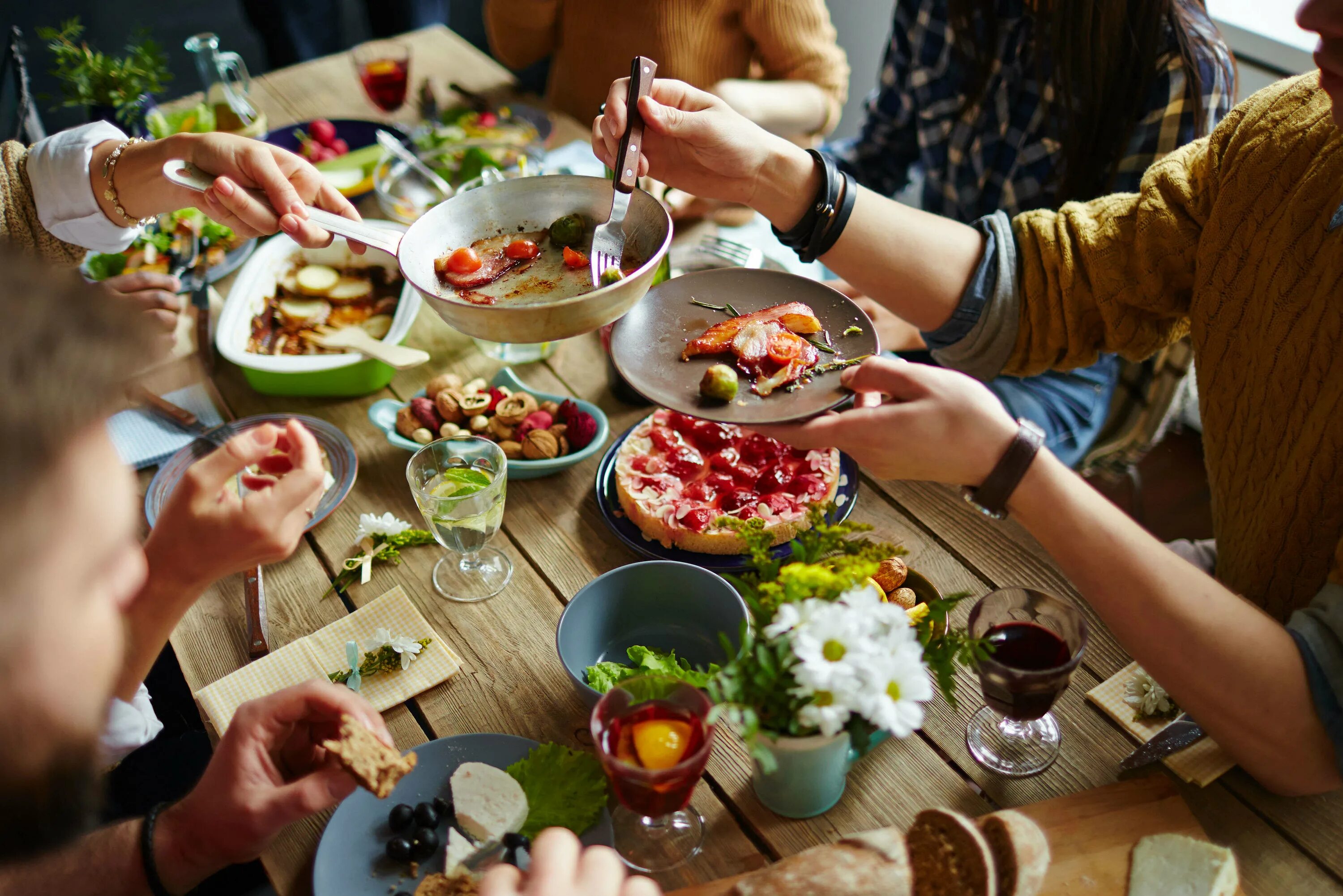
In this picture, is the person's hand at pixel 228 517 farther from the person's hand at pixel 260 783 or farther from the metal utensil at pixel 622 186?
the metal utensil at pixel 622 186

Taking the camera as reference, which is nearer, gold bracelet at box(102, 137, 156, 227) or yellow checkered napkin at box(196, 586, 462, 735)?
yellow checkered napkin at box(196, 586, 462, 735)

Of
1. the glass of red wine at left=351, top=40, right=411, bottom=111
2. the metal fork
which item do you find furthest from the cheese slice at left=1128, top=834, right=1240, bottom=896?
the glass of red wine at left=351, top=40, right=411, bottom=111

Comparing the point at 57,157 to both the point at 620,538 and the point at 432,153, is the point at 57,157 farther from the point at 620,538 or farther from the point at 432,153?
the point at 620,538

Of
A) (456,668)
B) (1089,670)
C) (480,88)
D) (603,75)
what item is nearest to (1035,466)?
(1089,670)

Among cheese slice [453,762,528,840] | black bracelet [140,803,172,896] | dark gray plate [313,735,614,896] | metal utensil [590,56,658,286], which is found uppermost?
metal utensil [590,56,658,286]

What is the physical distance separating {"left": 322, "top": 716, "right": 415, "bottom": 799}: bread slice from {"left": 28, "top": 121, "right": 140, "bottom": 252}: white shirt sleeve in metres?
1.23

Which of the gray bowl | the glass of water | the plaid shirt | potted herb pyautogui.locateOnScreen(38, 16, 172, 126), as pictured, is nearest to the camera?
the gray bowl

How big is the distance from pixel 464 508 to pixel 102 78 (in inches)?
75.4

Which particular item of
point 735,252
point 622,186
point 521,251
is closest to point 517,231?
point 521,251

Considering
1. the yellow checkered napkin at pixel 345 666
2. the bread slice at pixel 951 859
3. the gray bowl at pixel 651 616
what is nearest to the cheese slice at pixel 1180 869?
the bread slice at pixel 951 859

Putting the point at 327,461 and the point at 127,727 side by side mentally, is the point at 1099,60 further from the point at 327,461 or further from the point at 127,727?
the point at 127,727

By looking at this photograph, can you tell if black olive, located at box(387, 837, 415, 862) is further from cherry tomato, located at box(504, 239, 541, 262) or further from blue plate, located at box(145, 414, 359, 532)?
cherry tomato, located at box(504, 239, 541, 262)

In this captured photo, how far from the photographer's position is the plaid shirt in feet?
5.31

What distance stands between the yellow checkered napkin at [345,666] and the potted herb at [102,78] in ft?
5.98
